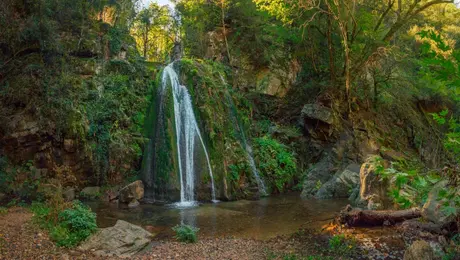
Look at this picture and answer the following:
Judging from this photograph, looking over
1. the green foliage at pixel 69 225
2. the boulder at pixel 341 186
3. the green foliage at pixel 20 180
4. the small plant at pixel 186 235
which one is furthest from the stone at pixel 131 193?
the boulder at pixel 341 186

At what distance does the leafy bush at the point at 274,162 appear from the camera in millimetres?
13758

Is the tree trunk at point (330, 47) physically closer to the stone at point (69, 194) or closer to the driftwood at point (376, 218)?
the driftwood at point (376, 218)

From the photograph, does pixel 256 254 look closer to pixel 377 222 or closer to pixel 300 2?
pixel 377 222

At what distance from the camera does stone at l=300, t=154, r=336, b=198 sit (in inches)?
516

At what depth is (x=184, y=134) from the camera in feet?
41.5

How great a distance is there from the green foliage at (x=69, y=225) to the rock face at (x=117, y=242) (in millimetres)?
192

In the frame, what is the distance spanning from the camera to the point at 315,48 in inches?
665

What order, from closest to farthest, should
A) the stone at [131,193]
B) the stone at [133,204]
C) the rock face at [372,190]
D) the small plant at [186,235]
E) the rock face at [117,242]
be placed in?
the rock face at [117,242] < the small plant at [186,235] < the rock face at [372,190] < the stone at [133,204] < the stone at [131,193]

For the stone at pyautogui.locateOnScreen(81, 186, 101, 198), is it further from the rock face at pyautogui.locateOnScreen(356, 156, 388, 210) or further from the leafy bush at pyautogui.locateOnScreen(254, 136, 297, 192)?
the rock face at pyautogui.locateOnScreen(356, 156, 388, 210)

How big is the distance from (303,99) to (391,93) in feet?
14.7

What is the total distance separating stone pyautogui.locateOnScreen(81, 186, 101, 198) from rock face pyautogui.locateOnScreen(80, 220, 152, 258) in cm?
546

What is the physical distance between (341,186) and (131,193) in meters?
7.50

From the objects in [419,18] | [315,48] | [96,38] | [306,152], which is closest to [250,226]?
[306,152]

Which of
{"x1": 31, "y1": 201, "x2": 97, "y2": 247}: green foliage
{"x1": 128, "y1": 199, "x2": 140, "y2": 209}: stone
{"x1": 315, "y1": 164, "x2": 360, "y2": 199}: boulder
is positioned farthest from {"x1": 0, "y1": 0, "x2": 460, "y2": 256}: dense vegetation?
{"x1": 128, "y1": 199, "x2": 140, "y2": 209}: stone
